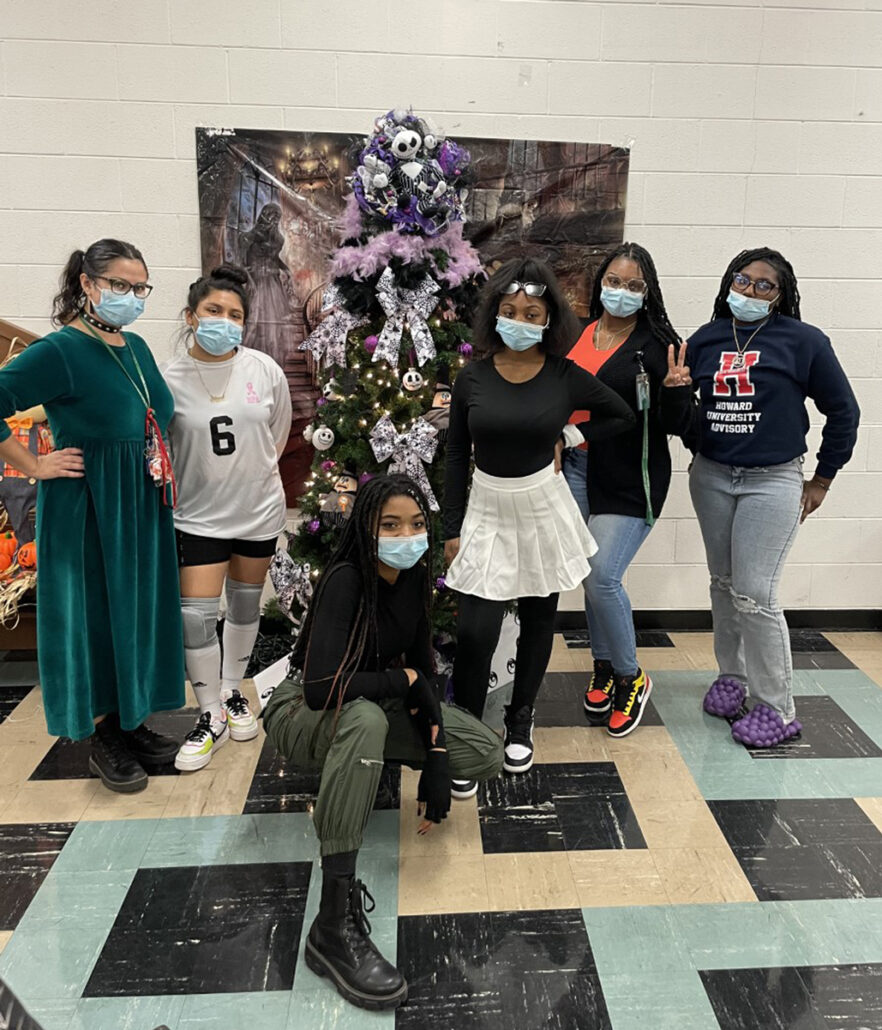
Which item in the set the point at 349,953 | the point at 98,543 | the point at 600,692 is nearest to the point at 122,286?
the point at 98,543

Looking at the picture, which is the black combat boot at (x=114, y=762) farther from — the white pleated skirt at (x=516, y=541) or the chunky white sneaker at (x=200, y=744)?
the white pleated skirt at (x=516, y=541)

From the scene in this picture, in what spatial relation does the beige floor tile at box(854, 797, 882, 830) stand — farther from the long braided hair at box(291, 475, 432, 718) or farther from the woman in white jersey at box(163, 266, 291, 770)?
the woman in white jersey at box(163, 266, 291, 770)

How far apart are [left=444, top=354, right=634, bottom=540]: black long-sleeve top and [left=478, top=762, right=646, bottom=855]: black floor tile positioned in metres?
0.95

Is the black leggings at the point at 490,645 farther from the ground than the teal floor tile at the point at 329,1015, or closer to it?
farther from the ground

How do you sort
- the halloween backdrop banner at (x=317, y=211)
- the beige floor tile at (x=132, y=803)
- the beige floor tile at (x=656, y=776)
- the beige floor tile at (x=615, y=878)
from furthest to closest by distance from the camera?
the halloween backdrop banner at (x=317, y=211) → the beige floor tile at (x=656, y=776) → the beige floor tile at (x=132, y=803) → the beige floor tile at (x=615, y=878)

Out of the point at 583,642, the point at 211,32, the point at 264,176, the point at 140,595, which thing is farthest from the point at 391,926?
the point at 211,32

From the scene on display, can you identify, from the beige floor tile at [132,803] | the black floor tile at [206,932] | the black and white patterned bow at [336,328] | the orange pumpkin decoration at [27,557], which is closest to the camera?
the black floor tile at [206,932]

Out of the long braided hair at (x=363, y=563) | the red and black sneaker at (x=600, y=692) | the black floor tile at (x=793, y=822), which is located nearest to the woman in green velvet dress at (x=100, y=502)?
the long braided hair at (x=363, y=563)

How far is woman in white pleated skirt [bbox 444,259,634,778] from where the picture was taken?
7.42 feet

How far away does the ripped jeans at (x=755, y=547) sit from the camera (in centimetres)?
256

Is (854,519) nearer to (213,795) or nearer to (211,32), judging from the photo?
(213,795)

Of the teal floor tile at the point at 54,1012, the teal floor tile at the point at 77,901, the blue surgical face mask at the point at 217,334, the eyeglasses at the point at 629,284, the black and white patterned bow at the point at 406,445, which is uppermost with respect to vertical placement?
the eyeglasses at the point at 629,284

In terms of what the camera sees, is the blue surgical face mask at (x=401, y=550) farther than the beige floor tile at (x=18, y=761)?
No

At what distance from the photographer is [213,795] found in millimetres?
2398
